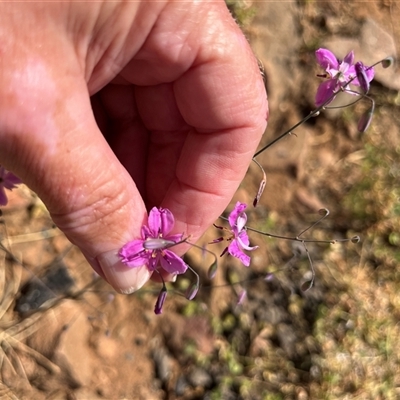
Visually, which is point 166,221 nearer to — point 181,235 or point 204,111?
point 181,235

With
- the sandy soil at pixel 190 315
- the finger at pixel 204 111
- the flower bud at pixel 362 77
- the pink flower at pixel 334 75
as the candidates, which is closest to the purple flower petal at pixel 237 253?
the finger at pixel 204 111

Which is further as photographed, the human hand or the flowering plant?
the flowering plant

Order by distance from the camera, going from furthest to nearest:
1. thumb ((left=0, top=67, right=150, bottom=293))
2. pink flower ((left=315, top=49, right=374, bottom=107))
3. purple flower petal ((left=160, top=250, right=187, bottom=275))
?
pink flower ((left=315, top=49, right=374, bottom=107))
purple flower petal ((left=160, top=250, right=187, bottom=275))
thumb ((left=0, top=67, right=150, bottom=293))

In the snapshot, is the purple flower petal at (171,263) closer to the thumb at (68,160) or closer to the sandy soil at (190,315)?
the thumb at (68,160)

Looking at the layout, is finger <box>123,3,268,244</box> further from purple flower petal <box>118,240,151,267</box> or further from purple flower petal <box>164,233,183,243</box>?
purple flower petal <box>118,240,151,267</box>

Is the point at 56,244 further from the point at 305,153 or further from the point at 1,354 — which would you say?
the point at 305,153

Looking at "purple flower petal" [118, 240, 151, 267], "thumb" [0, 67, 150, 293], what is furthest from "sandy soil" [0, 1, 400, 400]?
"thumb" [0, 67, 150, 293]

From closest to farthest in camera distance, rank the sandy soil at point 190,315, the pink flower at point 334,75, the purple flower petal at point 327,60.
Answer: the pink flower at point 334,75 → the purple flower petal at point 327,60 → the sandy soil at point 190,315
